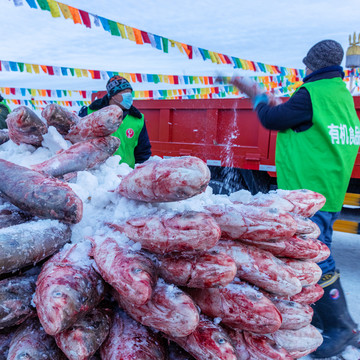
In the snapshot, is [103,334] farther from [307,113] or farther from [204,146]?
[204,146]

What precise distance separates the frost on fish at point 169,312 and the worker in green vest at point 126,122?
2.37m

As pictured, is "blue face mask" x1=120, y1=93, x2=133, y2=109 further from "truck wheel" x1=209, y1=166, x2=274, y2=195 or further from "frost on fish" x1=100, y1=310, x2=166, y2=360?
"frost on fish" x1=100, y1=310, x2=166, y2=360

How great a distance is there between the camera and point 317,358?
2334 millimetres

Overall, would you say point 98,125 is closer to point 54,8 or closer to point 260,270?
point 260,270

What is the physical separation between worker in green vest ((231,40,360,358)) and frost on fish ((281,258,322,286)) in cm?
120

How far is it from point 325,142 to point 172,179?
1717 mm

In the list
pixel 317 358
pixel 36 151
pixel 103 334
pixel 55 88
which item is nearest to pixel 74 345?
pixel 103 334

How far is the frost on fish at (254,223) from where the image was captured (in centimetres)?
111

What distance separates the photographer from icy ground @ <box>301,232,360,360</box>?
281cm

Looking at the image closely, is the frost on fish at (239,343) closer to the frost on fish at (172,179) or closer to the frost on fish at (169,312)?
the frost on fish at (169,312)

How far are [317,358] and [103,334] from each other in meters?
1.92

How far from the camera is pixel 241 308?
3.31 ft

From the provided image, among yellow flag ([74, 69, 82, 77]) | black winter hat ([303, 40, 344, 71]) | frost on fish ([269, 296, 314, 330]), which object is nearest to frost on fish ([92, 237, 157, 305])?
frost on fish ([269, 296, 314, 330])

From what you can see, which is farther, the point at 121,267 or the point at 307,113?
the point at 307,113
